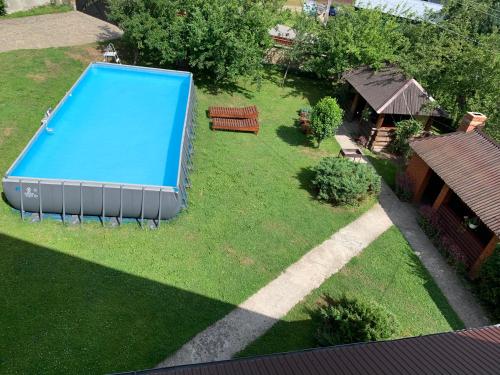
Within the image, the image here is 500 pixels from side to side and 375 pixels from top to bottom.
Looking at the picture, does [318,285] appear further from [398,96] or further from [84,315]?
[398,96]

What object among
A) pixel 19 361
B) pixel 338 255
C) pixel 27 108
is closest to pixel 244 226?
pixel 338 255

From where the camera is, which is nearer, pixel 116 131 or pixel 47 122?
pixel 47 122

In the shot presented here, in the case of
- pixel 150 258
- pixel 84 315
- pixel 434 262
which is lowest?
pixel 84 315

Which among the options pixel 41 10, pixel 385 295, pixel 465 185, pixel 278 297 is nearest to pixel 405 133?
pixel 465 185

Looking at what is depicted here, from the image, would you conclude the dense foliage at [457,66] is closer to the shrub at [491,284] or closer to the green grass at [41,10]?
the shrub at [491,284]

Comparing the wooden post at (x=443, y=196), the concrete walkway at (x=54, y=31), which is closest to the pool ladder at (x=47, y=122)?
the concrete walkway at (x=54, y=31)

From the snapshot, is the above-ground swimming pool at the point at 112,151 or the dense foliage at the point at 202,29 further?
the dense foliage at the point at 202,29
